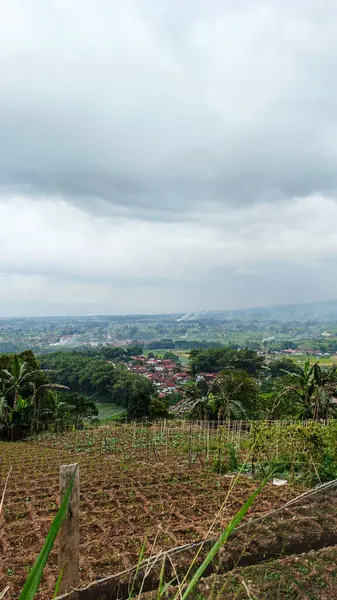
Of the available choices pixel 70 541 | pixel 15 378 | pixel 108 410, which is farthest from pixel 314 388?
pixel 108 410

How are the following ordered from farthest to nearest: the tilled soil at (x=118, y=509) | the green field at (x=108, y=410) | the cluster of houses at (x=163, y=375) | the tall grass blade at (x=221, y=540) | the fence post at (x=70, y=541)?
the cluster of houses at (x=163, y=375), the green field at (x=108, y=410), the tilled soil at (x=118, y=509), the fence post at (x=70, y=541), the tall grass blade at (x=221, y=540)

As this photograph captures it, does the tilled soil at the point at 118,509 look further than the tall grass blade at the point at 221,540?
Yes

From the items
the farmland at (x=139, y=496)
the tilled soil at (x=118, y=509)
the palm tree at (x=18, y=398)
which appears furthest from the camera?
the palm tree at (x=18, y=398)

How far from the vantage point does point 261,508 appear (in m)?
5.82

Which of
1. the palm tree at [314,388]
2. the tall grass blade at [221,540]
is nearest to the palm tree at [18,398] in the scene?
the palm tree at [314,388]

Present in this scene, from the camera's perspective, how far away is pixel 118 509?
5.71m

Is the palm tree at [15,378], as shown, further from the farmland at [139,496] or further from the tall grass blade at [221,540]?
the tall grass blade at [221,540]

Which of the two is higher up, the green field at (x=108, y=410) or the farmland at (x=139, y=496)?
the farmland at (x=139, y=496)

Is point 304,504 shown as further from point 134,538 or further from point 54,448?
point 54,448

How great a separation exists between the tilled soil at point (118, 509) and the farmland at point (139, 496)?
0.5 inches

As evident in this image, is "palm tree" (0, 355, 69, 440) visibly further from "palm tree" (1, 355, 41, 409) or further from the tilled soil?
the tilled soil

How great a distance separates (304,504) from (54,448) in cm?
1021

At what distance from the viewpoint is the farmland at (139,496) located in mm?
4137

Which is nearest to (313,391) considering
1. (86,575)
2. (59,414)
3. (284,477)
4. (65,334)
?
(284,477)
